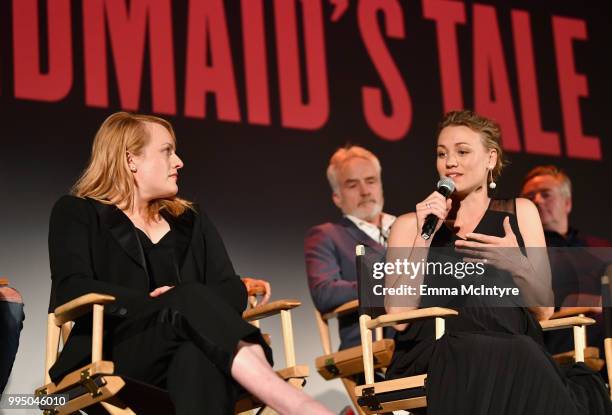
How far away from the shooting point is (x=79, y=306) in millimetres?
2906

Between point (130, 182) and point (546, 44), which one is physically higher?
point (546, 44)

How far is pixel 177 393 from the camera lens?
2812 millimetres

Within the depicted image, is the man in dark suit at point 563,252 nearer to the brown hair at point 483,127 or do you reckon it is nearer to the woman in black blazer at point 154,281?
the brown hair at point 483,127

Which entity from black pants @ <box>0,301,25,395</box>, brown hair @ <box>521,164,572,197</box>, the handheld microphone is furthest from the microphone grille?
brown hair @ <box>521,164,572,197</box>

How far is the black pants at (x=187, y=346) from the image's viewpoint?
2.78 meters

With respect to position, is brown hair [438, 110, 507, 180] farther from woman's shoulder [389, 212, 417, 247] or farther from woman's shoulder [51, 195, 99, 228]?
woman's shoulder [51, 195, 99, 228]

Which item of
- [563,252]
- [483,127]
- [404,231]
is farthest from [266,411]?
[563,252]

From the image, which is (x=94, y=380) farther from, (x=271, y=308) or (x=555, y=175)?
(x=555, y=175)

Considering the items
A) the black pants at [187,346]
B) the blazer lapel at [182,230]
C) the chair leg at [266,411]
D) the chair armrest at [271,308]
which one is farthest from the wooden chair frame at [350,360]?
the black pants at [187,346]

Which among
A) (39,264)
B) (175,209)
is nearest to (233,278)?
(175,209)

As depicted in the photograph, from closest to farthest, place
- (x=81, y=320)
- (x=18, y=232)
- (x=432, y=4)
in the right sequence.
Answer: (x=81, y=320), (x=18, y=232), (x=432, y=4)

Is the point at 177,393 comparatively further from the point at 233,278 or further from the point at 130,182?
the point at 130,182

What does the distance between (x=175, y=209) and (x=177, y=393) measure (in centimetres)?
90

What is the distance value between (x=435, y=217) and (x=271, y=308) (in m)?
0.61
